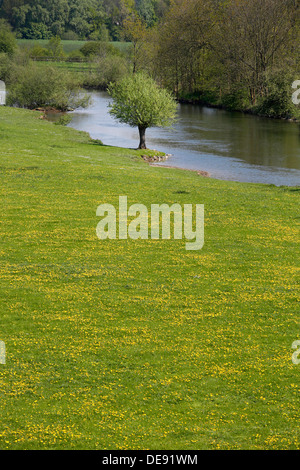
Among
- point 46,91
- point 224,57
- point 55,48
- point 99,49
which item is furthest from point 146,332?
point 55,48

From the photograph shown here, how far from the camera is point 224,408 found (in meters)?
11.8

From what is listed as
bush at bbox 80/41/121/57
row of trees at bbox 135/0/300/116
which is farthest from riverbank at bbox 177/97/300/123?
bush at bbox 80/41/121/57

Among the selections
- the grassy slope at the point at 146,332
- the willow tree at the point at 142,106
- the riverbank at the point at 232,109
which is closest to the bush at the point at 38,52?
the riverbank at the point at 232,109

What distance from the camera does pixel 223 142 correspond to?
62.9 m

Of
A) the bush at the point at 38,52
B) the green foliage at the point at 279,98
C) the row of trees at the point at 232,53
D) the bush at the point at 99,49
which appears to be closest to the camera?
the green foliage at the point at 279,98

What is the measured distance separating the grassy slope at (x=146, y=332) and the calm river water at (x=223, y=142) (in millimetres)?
20306

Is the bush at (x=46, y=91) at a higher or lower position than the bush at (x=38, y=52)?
lower

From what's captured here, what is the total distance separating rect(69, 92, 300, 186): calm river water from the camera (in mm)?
48909

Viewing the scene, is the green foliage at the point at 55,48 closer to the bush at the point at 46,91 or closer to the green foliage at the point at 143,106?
the bush at the point at 46,91

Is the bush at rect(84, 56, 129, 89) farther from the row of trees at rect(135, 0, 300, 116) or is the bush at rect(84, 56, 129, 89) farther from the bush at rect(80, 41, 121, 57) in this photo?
the bush at rect(80, 41, 121, 57)

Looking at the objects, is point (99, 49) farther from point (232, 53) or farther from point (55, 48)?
point (232, 53)

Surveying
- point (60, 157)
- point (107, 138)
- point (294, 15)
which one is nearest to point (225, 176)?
point (60, 157)

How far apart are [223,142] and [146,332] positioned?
50.2 metres

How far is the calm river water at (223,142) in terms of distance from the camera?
48909 millimetres
